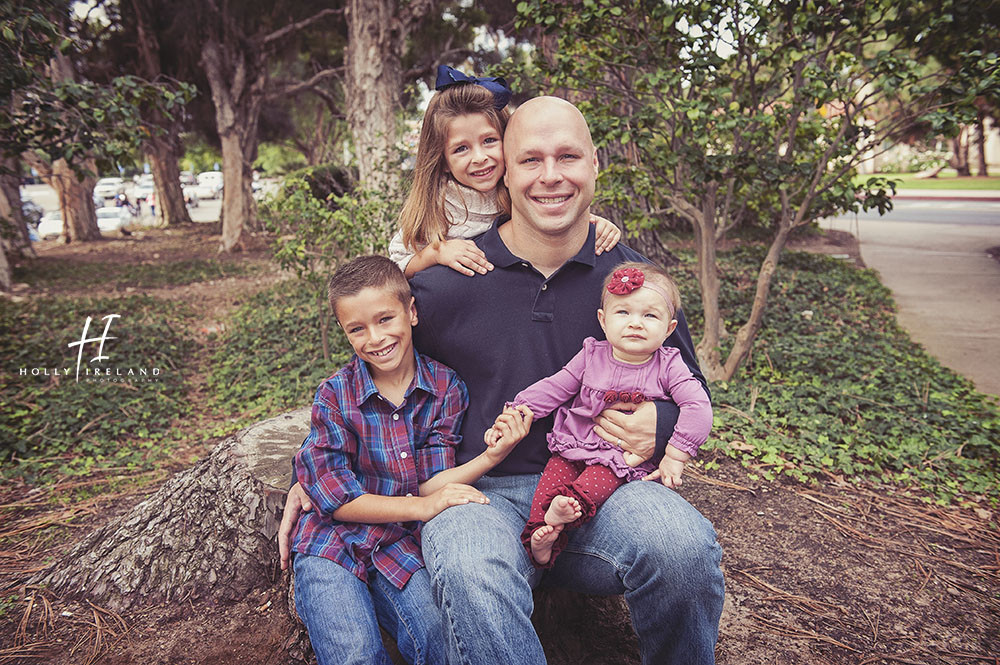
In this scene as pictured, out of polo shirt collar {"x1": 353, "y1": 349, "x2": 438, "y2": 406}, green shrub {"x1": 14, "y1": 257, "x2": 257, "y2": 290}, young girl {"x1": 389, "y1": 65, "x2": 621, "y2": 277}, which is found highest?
young girl {"x1": 389, "y1": 65, "x2": 621, "y2": 277}

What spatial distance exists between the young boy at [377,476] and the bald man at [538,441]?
0.39 ft

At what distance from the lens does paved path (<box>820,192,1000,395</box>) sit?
19.3 feet

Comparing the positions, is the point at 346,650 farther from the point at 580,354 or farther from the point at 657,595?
the point at 580,354

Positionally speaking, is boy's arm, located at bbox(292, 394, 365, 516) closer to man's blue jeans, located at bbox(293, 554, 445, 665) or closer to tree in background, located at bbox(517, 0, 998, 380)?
man's blue jeans, located at bbox(293, 554, 445, 665)

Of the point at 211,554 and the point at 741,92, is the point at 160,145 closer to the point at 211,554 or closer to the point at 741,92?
the point at 741,92

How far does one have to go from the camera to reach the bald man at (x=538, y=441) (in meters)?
1.70

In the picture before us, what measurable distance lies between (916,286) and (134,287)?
11058mm

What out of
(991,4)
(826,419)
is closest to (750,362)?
(826,419)

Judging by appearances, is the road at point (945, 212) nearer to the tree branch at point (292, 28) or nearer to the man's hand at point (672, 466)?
the tree branch at point (292, 28)

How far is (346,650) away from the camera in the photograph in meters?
1.82

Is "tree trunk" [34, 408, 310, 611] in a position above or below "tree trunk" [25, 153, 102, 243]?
below

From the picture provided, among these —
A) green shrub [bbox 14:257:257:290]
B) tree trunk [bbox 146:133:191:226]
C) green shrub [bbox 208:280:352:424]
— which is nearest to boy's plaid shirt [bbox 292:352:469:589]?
green shrub [bbox 208:280:352:424]

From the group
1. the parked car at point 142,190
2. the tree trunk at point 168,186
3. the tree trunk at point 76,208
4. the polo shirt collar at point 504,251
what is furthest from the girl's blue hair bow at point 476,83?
the parked car at point 142,190

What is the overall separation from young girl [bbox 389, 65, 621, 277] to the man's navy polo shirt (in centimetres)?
14
